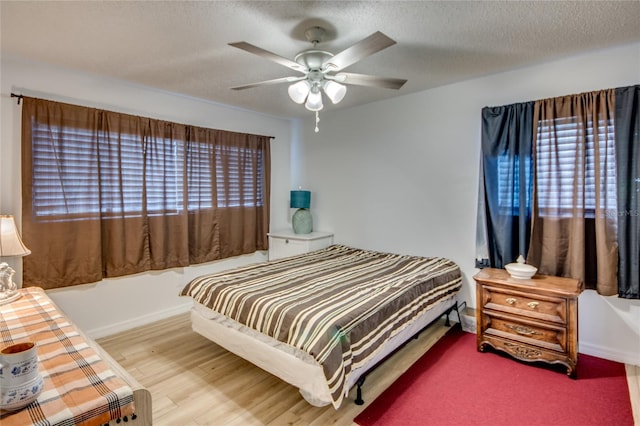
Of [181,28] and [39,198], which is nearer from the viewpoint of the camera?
[181,28]

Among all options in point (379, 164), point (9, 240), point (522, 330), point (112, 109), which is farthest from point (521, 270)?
point (112, 109)

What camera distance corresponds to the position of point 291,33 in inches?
85.5

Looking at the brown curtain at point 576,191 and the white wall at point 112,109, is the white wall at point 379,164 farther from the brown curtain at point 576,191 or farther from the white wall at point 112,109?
the brown curtain at point 576,191

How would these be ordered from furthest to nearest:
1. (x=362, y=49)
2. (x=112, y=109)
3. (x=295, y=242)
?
(x=295, y=242) → (x=112, y=109) → (x=362, y=49)

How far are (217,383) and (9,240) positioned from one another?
1813 millimetres

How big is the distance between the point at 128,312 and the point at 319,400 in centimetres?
242

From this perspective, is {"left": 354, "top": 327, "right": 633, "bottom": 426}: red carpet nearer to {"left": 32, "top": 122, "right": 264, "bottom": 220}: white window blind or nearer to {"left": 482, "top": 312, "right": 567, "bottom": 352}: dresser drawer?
{"left": 482, "top": 312, "right": 567, "bottom": 352}: dresser drawer

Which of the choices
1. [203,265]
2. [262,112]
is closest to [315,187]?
[262,112]

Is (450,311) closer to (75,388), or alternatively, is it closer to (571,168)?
(571,168)

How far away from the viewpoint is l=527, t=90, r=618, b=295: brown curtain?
2455 millimetres

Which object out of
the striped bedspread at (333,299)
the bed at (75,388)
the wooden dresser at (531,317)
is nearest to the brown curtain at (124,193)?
the striped bedspread at (333,299)

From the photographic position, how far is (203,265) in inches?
153

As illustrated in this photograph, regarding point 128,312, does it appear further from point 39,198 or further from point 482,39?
point 482,39

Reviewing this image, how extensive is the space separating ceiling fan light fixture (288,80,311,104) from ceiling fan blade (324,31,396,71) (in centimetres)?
20
